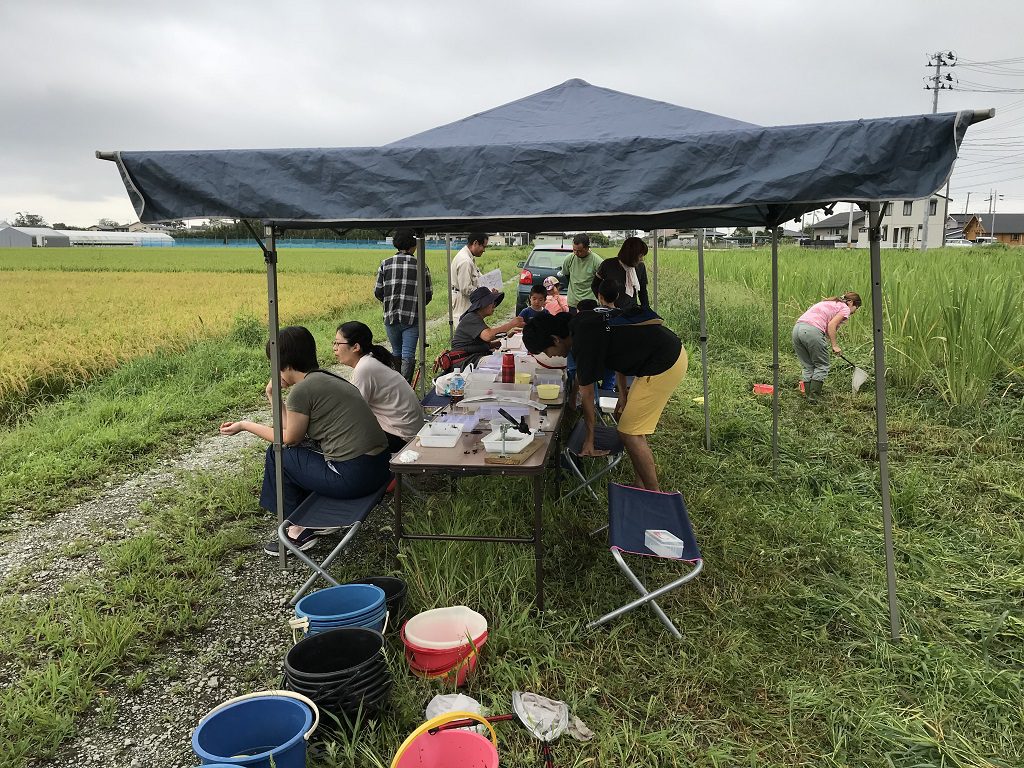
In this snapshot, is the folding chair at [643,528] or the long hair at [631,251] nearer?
the folding chair at [643,528]

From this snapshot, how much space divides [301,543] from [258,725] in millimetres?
1491

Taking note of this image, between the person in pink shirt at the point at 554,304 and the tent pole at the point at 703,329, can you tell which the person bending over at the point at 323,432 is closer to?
the tent pole at the point at 703,329

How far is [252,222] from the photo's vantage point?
2.98 meters

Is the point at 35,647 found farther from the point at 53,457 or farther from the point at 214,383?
the point at 214,383

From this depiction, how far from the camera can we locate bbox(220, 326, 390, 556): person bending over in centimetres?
327

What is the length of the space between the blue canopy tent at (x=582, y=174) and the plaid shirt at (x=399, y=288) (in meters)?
3.08

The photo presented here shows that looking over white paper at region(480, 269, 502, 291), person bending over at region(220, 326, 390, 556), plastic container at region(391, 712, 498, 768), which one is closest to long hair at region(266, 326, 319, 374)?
person bending over at region(220, 326, 390, 556)

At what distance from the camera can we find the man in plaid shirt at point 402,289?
6.00m

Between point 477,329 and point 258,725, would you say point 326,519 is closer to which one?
point 258,725

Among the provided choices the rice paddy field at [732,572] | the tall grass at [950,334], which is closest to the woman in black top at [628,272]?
the rice paddy field at [732,572]

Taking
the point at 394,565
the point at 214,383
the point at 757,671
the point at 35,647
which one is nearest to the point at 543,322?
the point at 394,565

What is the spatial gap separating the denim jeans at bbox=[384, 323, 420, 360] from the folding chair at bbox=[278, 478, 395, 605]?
3189 mm

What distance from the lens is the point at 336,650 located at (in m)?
2.33

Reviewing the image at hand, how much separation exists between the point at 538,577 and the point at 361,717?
0.99 meters
